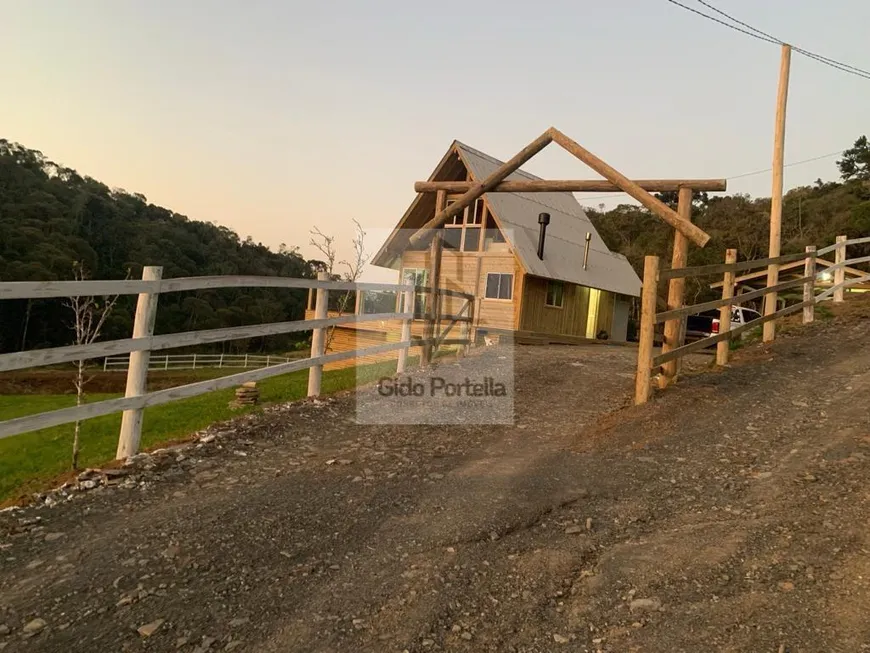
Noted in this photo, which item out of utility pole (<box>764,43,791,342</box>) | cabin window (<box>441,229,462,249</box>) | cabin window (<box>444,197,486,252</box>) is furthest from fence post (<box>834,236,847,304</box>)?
cabin window (<box>441,229,462,249</box>)

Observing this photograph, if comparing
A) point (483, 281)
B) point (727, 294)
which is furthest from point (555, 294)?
point (727, 294)

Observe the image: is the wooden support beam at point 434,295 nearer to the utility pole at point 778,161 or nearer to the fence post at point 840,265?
the utility pole at point 778,161

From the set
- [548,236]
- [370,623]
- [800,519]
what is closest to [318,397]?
[370,623]

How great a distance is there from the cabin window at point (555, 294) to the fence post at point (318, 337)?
14542 mm

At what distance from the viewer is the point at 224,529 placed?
3.79m

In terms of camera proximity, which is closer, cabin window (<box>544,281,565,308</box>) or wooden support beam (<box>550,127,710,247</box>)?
wooden support beam (<box>550,127,710,247</box>)

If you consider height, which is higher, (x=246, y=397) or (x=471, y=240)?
(x=471, y=240)

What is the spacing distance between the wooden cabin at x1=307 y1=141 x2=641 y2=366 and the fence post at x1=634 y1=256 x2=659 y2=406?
423 inches

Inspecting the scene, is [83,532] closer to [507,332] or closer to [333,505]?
[333,505]

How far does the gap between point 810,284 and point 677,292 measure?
255 inches

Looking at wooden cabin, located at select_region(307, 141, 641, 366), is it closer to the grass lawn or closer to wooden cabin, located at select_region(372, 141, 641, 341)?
wooden cabin, located at select_region(372, 141, 641, 341)

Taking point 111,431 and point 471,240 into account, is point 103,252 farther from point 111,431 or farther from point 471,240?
point 111,431

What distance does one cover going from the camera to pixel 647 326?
7.40 metres

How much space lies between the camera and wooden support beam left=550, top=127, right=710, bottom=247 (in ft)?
26.5
